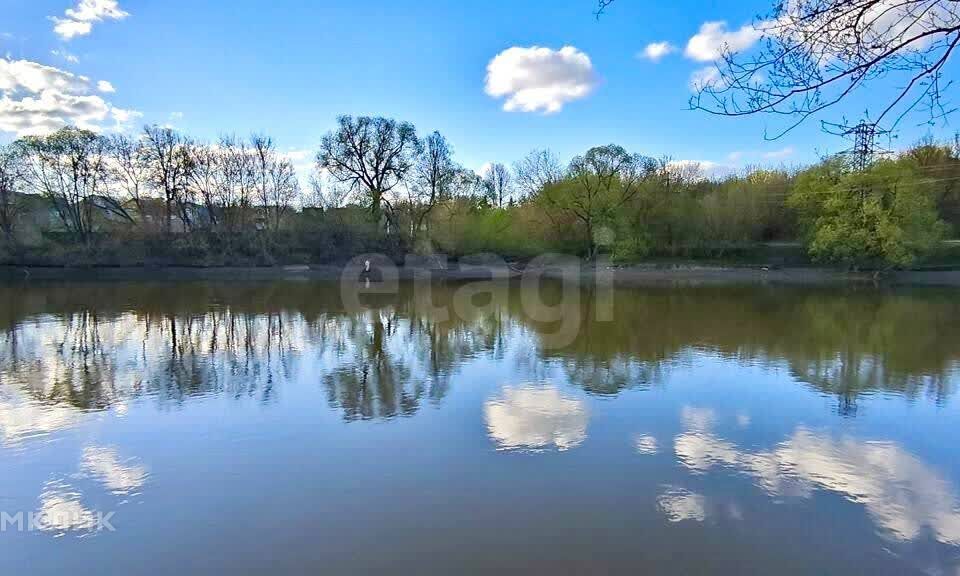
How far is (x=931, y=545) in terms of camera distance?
390 centimetres

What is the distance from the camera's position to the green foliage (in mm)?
29219

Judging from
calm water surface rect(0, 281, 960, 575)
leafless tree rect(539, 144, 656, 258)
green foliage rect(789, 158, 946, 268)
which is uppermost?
leafless tree rect(539, 144, 656, 258)

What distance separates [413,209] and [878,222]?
2820cm

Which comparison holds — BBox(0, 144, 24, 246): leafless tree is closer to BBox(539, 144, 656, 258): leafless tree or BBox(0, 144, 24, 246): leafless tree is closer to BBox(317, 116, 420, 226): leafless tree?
BBox(317, 116, 420, 226): leafless tree

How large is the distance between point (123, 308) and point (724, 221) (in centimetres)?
3578

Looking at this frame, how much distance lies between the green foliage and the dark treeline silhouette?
0.34 feet

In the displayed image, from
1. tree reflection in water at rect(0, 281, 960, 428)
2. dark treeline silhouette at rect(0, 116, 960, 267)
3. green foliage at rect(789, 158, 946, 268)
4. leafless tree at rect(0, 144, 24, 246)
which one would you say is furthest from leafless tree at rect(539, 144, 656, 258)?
leafless tree at rect(0, 144, 24, 246)

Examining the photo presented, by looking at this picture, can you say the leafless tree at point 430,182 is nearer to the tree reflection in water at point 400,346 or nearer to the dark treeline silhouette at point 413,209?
the dark treeline silhouette at point 413,209

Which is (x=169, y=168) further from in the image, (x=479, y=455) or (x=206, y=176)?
(x=479, y=455)

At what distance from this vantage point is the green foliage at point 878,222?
2922 centimetres

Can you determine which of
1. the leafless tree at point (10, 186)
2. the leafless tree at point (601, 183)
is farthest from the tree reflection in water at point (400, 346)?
the leafless tree at point (601, 183)

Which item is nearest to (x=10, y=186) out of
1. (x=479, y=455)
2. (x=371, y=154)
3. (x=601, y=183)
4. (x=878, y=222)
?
(x=371, y=154)

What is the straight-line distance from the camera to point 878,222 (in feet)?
96.9

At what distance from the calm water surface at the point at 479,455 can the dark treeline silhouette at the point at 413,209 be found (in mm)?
23980
